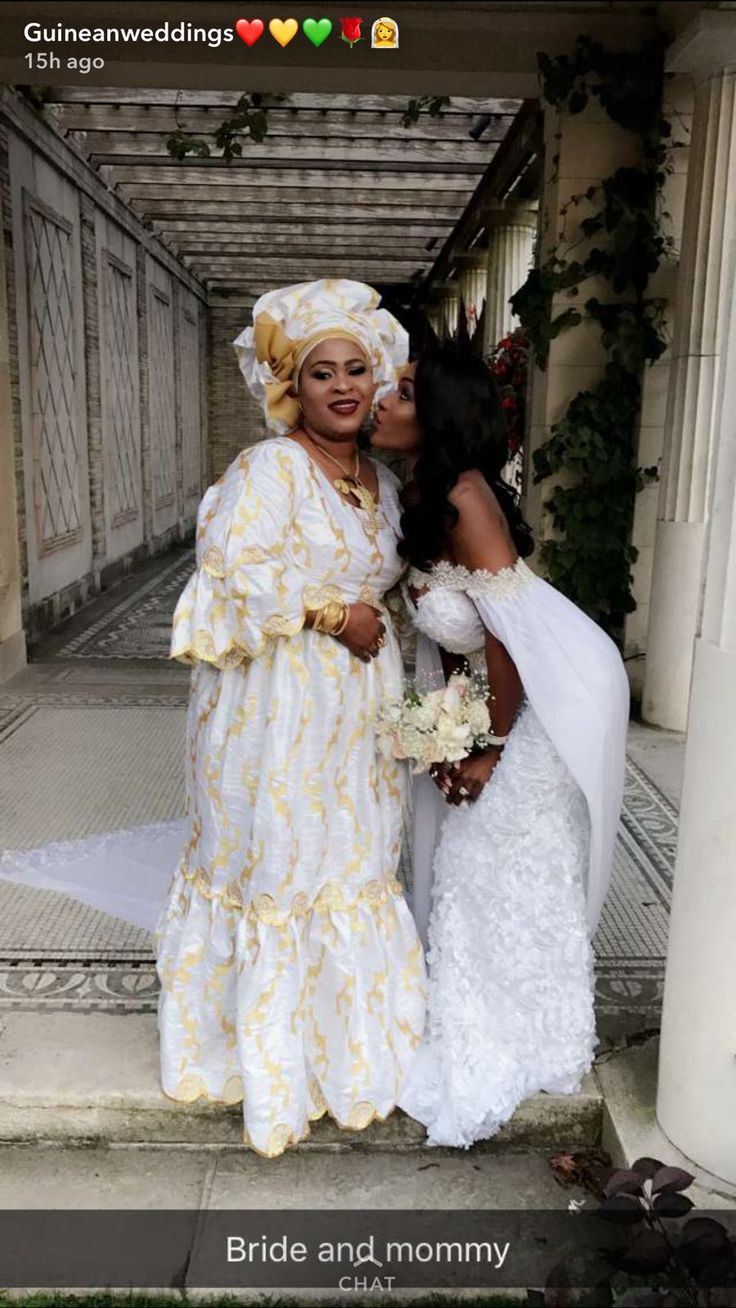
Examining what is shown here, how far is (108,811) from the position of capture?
13.0 ft

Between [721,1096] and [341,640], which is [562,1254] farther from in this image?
[341,640]

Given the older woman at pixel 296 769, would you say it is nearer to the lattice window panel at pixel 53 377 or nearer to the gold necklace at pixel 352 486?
the gold necklace at pixel 352 486

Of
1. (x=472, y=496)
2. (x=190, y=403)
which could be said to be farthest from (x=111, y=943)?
(x=190, y=403)

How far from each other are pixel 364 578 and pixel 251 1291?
4.44 ft

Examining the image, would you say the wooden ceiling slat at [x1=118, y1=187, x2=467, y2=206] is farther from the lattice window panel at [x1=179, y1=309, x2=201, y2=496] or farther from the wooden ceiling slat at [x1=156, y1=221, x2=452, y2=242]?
the lattice window panel at [x1=179, y1=309, x2=201, y2=496]

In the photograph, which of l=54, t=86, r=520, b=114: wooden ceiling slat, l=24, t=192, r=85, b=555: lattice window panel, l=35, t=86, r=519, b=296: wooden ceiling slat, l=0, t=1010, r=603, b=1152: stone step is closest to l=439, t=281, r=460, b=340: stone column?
l=35, t=86, r=519, b=296: wooden ceiling slat

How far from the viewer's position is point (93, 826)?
150 inches

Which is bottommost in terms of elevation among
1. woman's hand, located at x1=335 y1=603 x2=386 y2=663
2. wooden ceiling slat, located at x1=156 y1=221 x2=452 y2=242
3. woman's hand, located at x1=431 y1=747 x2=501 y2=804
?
woman's hand, located at x1=431 y1=747 x2=501 y2=804

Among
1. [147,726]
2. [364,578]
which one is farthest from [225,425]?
[364,578]

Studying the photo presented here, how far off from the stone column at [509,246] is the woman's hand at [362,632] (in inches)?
253

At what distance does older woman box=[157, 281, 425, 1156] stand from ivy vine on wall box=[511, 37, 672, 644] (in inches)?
133

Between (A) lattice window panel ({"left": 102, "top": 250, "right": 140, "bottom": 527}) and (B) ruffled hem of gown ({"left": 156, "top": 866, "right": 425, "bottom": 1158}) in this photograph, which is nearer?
(B) ruffled hem of gown ({"left": 156, "top": 866, "right": 425, "bottom": 1158})

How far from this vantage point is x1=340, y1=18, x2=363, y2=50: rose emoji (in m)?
4.96

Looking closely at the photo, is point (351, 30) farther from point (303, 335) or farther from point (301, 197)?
point (301, 197)
